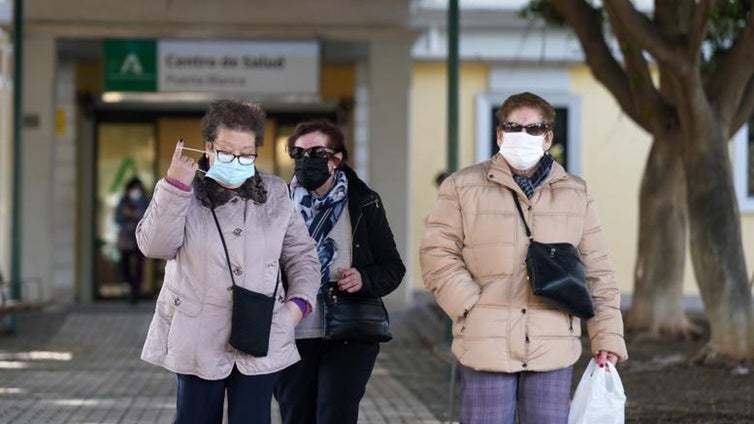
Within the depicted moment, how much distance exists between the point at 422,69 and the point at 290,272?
55.0 ft

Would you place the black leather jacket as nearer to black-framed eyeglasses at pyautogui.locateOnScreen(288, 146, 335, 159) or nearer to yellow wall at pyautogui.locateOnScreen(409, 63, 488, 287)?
black-framed eyeglasses at pyautogui.locateOnScreen(288, 146, 335, 159)

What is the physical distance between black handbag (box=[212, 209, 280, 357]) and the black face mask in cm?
124

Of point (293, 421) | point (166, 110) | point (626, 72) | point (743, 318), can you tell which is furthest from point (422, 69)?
point (293, 421)

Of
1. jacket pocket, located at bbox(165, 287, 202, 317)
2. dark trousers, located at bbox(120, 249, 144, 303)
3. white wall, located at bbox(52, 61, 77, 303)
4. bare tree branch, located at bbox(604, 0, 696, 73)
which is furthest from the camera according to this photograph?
dark trousers, located at bbox(120, 249, 144, 303)

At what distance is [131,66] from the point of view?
57.2 feet

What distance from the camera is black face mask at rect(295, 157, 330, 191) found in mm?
6762

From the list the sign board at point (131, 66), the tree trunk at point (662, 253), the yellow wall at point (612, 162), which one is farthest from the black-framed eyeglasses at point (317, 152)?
the yellow wall at point (612, 162)

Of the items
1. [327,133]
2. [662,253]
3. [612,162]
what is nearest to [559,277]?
[327,133]

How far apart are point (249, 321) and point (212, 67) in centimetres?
Result: 1232

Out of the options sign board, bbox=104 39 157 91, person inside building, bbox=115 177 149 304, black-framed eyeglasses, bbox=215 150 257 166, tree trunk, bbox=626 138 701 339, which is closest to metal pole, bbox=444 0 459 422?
tree trunk, bbox=626 138 701 339

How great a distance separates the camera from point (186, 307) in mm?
5543

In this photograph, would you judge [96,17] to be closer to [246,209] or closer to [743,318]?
[743,318]

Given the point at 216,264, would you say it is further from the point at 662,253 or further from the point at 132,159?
the point at 132,159

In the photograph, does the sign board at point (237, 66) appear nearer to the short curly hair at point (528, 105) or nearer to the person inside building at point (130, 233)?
the person inside building at point (130, 233)
